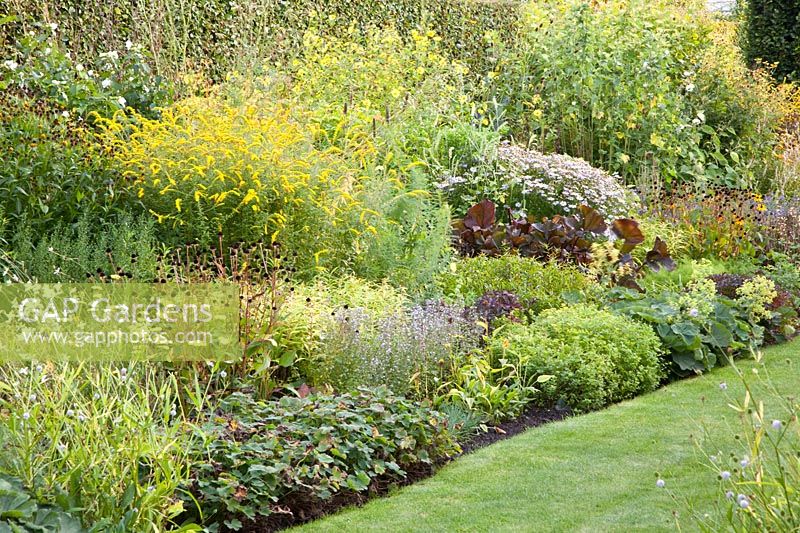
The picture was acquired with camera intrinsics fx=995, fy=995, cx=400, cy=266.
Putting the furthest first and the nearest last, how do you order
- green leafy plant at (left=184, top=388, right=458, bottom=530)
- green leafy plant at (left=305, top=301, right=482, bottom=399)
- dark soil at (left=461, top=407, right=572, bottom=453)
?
green leafy plant at (left=305, top=301, right=482, bottom=399) → dark soil at (left=461, top=407, right=572, bottom=453) → green leafy plant at (left=184, top=388, right=458, bottom=530)

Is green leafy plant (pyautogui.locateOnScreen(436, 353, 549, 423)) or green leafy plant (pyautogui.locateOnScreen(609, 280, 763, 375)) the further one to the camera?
green leafy plant (pyautogui.locateOnScreen(609, 280, 763, 375))

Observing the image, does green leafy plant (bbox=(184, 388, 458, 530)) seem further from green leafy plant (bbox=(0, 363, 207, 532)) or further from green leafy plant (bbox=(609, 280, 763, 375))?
green leafy plant (bbox=(609, 280, 763, 375))

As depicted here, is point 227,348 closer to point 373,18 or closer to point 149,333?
point 149,333

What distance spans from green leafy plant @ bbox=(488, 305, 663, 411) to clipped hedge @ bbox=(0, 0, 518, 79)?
475 centimetres

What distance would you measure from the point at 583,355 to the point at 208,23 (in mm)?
5934

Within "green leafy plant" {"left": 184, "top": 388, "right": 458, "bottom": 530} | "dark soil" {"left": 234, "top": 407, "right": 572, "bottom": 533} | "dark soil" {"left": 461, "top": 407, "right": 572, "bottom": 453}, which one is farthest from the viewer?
"dark soil" {"left": 461, "top": 407, "right": 572, "bottom": 453}

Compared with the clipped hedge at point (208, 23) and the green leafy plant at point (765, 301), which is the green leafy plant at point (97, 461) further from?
the clipped hedge at point (208, 23)

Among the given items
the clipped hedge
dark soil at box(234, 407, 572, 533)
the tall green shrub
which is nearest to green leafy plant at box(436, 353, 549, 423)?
dark soil at box(234, 407, 572, 533)

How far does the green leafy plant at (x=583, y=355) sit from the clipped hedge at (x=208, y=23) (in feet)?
15.6

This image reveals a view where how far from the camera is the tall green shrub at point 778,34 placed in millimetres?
14922

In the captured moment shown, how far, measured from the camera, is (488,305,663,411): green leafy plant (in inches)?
219

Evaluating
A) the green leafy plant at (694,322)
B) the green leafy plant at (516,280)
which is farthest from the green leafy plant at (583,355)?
the green leafy plant at (516,280)

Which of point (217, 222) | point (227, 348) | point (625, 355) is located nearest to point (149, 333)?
point (227, 348)

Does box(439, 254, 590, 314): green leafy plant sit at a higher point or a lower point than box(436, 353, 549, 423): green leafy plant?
higher
